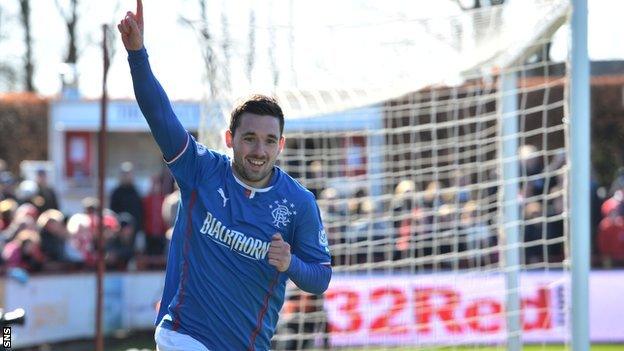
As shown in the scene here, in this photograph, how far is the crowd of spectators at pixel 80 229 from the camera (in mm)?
14023

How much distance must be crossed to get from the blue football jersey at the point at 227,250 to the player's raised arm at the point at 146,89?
0.13 metres

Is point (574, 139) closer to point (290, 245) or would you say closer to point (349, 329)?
point (290, 245)

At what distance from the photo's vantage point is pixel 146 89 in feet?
15.9

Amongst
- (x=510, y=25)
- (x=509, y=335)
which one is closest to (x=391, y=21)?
(x=510, y=25)

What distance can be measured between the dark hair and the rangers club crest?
312mm

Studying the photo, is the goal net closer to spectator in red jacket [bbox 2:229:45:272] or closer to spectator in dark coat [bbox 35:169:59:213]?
spectator in red jacket [bbox 2:229:45:272]

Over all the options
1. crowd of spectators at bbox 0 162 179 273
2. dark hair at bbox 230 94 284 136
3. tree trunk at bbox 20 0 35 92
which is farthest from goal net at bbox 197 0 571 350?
tree trunk at bbox 20 0 35 92

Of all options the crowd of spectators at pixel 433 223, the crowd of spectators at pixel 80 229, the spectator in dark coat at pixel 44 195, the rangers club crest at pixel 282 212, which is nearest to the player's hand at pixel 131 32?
the rangers club crest at pixel 282 212

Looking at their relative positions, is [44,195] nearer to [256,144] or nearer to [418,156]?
[418,156]

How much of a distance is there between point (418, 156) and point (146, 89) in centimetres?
923

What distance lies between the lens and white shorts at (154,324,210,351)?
4.97 meters

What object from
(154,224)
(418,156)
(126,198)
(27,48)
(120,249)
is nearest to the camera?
(418,156)
